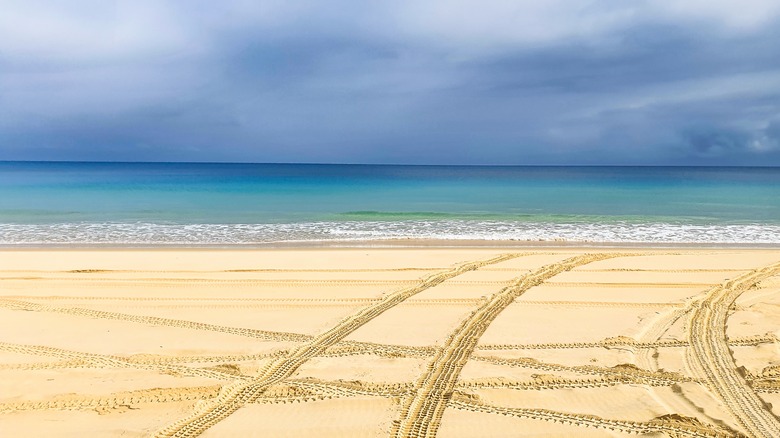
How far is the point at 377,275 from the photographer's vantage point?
1198 cm

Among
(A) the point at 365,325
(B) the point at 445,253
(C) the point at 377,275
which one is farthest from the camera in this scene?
(B) the point at 445,253

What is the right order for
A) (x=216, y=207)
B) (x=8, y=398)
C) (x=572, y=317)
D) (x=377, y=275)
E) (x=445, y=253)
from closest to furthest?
(x=8, y=398) < (x=572, y=317) < (x=377, y=275) < (x=445, y=253) < (x=216, y=207)

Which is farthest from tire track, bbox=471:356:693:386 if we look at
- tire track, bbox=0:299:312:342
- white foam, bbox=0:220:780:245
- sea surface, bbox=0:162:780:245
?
white foam, bbox=0:220:780:245

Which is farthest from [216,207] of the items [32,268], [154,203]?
[32,268]

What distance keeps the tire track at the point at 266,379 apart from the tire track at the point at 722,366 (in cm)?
454

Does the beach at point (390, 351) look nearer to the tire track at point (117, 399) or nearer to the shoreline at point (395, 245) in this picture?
the tire track at point (117, 399)

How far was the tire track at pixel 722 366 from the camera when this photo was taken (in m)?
5.14

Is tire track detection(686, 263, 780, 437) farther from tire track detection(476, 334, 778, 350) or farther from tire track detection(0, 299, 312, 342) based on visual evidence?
tire track detection(0, 299, 312, 342)

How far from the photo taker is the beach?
5.18 metres

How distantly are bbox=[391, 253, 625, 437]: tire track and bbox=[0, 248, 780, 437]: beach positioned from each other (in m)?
0.03

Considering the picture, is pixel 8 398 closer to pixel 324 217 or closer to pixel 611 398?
pixel 611 398

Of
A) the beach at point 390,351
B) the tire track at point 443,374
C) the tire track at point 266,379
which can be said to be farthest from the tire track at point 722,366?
the tire track at point 266,379

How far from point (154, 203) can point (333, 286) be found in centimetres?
2765

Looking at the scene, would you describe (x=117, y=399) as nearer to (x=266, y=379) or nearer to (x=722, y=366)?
(x=266, y=379)
